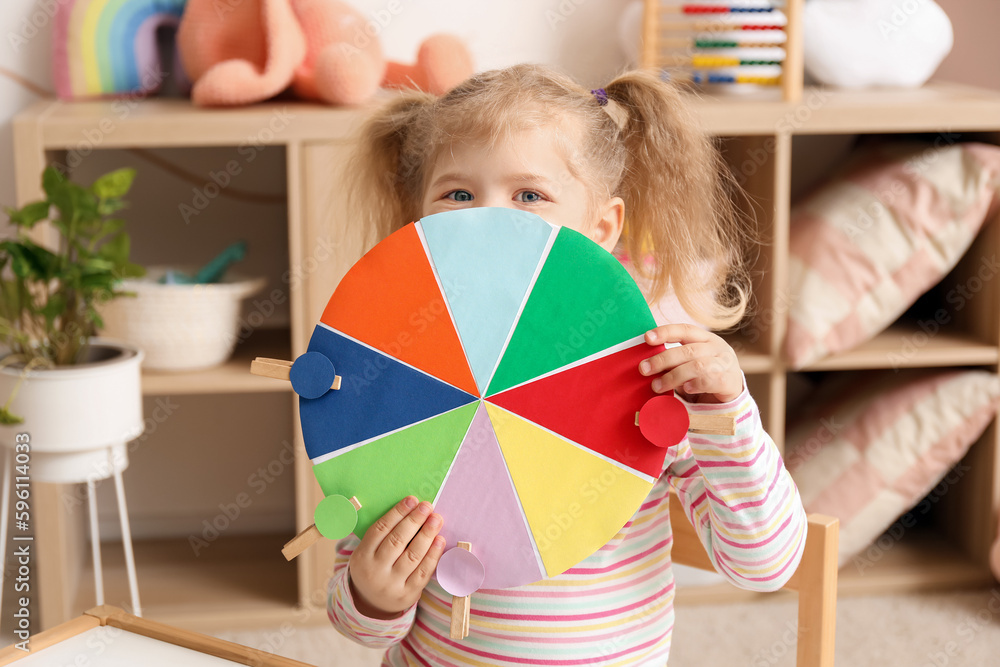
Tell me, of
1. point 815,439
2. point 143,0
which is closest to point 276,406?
point 143,0

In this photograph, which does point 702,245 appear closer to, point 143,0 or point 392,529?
point 392,529

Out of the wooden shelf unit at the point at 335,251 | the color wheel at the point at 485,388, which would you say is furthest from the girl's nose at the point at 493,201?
the wooden shelf unit at the point at 335,251

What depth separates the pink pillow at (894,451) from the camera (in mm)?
1772

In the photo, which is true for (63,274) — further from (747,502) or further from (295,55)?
(747,502)

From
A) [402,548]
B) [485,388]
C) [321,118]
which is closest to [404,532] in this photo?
[402,548]

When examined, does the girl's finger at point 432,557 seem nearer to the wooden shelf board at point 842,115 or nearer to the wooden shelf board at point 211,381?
the wooden shelf board at point 211,381

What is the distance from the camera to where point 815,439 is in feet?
6.13

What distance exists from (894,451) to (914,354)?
19 centimetres

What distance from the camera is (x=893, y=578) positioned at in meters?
1.86

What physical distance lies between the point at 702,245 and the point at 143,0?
121 centimetres

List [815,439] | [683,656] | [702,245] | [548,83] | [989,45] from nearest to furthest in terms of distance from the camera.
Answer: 1. [548,83]
2. [702,245]
3. [683,656]
4. [815,439]
5. [989,45]

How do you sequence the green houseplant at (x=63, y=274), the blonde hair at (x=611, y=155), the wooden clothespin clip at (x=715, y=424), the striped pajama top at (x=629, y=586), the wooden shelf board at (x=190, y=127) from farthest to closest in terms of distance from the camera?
1. the wooden shelf board at (x=190, y=127)
2. the green houseplant at (x=63, y=274)
3. the blonde hair at (x=611, y=155)
4. the striped pajama top at (x=629, y=586)
5. the wooden clothespin clip at (x=715, y=424)

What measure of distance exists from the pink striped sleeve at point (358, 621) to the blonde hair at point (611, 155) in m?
0.40

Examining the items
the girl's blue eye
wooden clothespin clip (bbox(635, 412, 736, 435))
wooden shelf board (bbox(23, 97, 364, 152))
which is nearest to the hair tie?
the girl's blue eye
